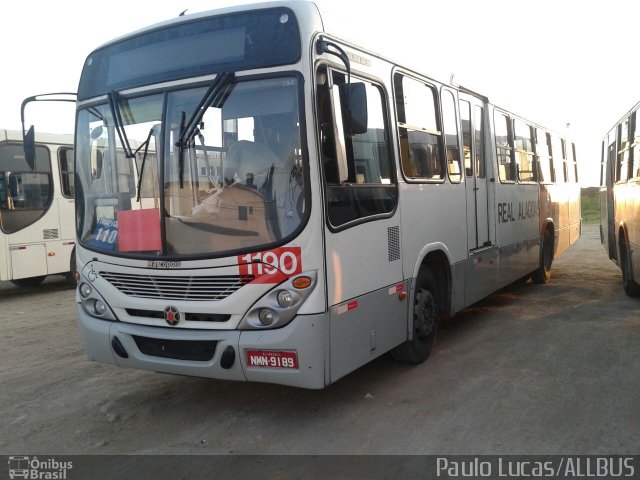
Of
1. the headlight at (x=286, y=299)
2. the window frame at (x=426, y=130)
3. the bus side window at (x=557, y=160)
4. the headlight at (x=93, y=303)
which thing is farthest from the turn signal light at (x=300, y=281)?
the bus side window at (x=557, y=160)

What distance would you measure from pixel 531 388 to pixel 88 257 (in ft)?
12.9

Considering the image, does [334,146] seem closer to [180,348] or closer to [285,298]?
[285,298]

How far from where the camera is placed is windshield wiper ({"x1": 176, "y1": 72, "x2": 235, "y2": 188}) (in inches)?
185

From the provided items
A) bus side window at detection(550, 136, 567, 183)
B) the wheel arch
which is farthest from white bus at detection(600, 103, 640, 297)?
the wheel arch

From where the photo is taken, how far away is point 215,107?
4734mm

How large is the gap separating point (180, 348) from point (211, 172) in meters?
1.34

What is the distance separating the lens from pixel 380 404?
5320 mm

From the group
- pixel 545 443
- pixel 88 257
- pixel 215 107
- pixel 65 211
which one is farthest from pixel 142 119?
pixel 65 211

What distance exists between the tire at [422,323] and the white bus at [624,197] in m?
3.79

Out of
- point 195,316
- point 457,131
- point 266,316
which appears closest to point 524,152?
point 457,131

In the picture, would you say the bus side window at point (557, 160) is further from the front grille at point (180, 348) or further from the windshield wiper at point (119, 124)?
the front grille at point (180, 348)
